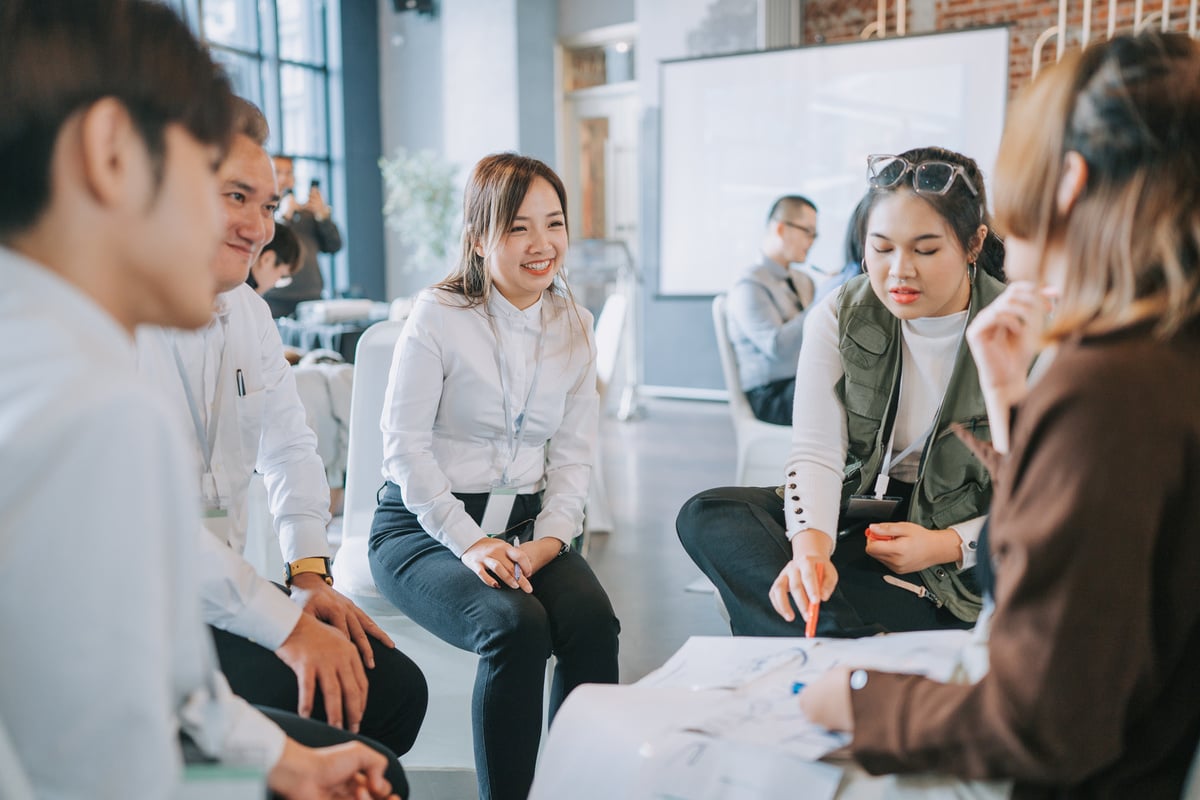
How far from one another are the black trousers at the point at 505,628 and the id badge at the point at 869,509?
456 millimetres

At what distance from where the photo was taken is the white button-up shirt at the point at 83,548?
56cm

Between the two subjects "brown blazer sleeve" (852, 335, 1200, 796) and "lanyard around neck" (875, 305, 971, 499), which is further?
"lanyard around neck" (875, 305, 971, 499)

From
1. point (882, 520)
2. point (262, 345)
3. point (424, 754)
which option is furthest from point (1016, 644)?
point (424, 754)

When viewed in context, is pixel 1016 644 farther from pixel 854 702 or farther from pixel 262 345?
pixel 262 345

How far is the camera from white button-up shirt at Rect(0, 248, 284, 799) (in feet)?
1.84

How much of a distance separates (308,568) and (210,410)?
0.29 metres

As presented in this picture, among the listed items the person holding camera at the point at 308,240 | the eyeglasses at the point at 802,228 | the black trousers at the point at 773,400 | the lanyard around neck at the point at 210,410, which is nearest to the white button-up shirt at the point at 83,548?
the lanyard around neck at the point at 210,410

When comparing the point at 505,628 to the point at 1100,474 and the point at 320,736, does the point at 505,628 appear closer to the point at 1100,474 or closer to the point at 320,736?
the point at 320,736

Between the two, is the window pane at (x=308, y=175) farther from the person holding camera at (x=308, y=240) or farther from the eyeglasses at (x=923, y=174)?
the eyeglasses at (x=923, y=174)

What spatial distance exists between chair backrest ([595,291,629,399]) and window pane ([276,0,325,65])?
6.77 m

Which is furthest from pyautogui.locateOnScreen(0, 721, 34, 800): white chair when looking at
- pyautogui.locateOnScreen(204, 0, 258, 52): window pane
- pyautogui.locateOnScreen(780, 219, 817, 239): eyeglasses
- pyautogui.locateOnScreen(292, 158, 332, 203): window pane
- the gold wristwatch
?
pyautogui.locateOnScreen(292, 158, 332, 203): window pane

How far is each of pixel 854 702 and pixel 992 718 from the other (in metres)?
0.12

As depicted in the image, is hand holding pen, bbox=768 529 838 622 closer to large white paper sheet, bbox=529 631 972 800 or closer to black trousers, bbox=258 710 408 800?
large white paper sheet, bbox=529 631 972 800

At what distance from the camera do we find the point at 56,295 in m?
0.62
